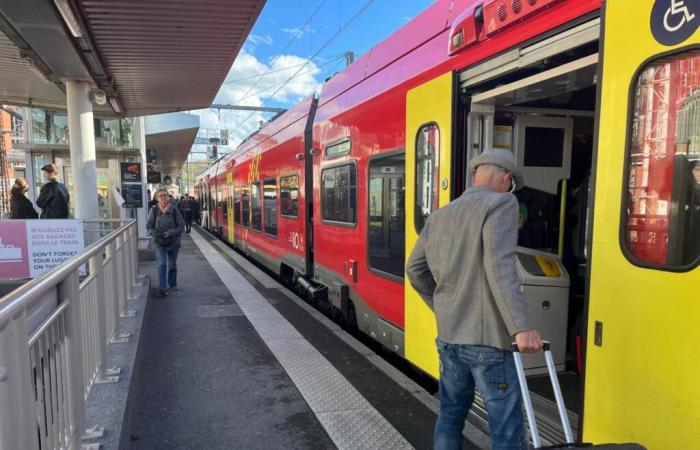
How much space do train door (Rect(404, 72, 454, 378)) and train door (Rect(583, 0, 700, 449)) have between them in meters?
1.24

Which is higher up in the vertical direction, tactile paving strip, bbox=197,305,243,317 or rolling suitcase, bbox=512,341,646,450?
rolling suitcase, bbox=512,341,646,450

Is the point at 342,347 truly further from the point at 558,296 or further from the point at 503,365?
the point at 503,365

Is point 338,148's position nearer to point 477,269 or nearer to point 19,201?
point 477,269

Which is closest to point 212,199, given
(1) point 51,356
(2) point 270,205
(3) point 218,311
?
(2) point 270,205

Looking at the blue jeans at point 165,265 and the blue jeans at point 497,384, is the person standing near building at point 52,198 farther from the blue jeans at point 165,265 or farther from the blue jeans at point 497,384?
the blue jeans at point 497,384

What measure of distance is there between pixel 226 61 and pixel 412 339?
4822 mm

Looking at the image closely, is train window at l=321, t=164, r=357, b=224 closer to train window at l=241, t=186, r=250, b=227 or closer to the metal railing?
the metal railing

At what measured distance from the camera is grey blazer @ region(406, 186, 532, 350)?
6.36 feet

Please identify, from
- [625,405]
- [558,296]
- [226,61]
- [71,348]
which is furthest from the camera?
[226,61]

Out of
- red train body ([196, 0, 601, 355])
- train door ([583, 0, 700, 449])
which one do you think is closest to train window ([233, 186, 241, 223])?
red train body ([196, 0, 601, 355])

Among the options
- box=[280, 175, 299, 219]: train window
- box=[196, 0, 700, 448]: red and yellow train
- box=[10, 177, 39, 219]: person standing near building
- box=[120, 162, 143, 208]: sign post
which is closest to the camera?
box=[196, 0, 700, 448]: red and yellow train

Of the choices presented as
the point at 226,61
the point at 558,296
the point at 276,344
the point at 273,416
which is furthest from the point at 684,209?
the point at 226,61

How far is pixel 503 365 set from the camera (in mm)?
2043

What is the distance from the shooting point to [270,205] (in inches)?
340
